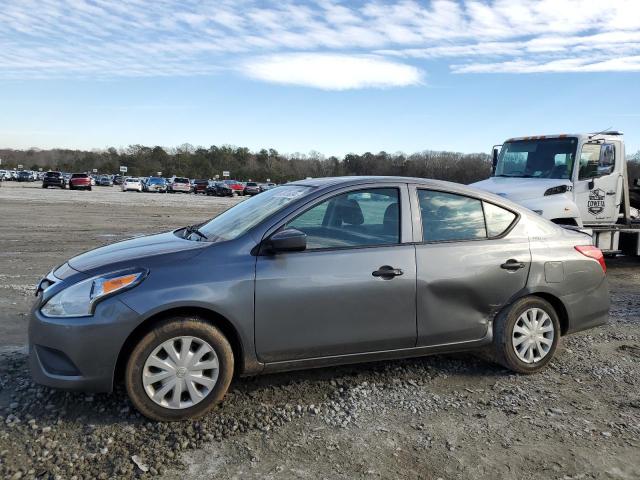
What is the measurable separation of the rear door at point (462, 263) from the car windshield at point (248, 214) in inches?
41.7

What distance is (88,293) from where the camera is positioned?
12.0 feet

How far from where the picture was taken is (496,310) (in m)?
4.70

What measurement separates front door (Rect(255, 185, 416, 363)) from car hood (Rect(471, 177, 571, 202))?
5457mm

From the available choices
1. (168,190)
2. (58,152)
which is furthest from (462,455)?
(58,152)

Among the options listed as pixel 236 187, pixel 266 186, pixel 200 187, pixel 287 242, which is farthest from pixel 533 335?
pixel 266 186

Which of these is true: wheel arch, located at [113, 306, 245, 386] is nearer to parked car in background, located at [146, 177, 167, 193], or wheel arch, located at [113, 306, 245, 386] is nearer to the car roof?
the car roof

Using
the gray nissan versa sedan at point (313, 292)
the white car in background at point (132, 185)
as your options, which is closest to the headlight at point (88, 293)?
the gray nissan versa sedan at point (313, 292)

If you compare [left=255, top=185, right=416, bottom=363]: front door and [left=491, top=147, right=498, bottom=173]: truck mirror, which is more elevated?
[left=491, top=147, right=498, bottom=173]: truck mirror

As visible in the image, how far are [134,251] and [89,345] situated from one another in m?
0.80

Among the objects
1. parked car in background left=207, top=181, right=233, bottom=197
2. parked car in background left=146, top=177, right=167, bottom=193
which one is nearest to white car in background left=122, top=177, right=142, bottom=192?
parked car in background left=146, top=177, right=167, bottom=193

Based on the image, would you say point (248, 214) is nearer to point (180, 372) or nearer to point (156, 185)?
point (180, 372)

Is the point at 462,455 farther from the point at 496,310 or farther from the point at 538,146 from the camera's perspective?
the point at 538,146

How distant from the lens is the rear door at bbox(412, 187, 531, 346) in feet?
14.4

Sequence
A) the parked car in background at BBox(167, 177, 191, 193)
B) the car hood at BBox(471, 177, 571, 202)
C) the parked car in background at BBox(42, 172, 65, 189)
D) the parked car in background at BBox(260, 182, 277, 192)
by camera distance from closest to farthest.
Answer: the parked car in background at BBox(260, 182, 277, 192), the car hood at BBox(471, 177, 571, 202), the parked car in background at BBox(42, 172, 65, 189), the parked car in background at BBox(167, 177, 191, 193)
